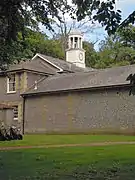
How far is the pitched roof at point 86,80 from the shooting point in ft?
112

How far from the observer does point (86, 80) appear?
36781 mm

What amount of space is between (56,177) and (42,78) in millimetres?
33301

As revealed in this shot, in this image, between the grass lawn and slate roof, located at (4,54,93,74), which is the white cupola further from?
the grass lawn

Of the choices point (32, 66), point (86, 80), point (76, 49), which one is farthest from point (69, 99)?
point (76, 49)

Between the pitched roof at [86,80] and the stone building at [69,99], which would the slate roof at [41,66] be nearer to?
the stone building at [69,99]

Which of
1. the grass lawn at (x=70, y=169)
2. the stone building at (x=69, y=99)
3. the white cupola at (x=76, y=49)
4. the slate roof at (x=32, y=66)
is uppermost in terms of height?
the white cupola at (x=76, y=49)

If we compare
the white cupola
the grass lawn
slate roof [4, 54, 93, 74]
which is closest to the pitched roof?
slate roof [4, 54, 93, 74]

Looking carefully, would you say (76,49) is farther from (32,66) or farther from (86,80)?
(86,80)

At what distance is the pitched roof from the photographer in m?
34.3

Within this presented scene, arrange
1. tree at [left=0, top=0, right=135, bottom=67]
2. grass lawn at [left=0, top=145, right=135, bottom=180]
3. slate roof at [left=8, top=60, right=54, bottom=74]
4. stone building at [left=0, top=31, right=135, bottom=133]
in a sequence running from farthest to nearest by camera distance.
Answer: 1. slate roof at [left=8, top=60, right=54, bottom=74]
2. stone building at [left=0, top=31, right=135, bottom=133]
3. grass lawn at [left=0, top=145, right=135, bottom=180]
4. tree at [left=0, top=0, right=135, bottom=67]

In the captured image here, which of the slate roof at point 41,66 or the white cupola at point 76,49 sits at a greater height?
the white cupola at point 76,49

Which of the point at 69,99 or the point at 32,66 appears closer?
the point at 69,99

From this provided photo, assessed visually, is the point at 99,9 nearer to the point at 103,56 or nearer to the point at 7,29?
the point at 7,29

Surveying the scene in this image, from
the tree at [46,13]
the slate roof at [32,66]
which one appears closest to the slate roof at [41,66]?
the slate roof at [32,66]
